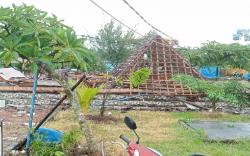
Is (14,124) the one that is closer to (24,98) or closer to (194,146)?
(194,146)

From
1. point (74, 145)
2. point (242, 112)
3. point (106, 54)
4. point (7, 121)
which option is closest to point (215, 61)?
point (106, 54)

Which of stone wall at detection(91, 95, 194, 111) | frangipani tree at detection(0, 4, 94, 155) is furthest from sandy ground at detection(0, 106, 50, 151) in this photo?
frangipani tree at detection(0, 4, 94, 155)

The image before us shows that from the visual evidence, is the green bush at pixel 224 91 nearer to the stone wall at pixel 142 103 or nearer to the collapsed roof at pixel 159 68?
the stone wall at pixel 142 103

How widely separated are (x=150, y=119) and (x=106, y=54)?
1458cm

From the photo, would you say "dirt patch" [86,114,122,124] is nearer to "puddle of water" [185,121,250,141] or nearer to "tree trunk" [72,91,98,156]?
"puddle of water" [185,121,250,141]

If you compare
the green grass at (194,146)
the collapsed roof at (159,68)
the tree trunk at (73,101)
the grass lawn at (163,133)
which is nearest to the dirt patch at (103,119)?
the grass lawn at (163,133)

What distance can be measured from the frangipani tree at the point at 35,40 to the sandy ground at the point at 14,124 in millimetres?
2177

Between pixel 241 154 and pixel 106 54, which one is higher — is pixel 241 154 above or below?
below

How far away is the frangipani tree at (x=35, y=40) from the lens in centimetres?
423

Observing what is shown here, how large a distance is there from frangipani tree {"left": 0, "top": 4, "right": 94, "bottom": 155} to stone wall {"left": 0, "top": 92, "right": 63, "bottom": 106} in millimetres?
7920

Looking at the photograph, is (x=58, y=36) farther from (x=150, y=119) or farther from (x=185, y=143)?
(x=150, y=119)

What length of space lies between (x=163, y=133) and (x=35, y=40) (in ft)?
15.6

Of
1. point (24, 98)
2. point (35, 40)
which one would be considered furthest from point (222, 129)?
point (24, 98)

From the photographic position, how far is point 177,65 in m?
14.5
